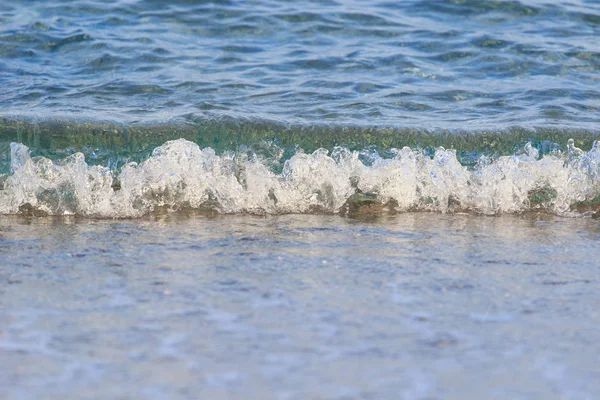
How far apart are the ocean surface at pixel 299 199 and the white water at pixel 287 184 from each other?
13 mm

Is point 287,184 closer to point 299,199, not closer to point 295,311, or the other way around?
point 299,199

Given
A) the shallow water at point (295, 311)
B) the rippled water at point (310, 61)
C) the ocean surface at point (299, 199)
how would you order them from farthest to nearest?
the rippled water at point (310, 61), the ocean surface at point (299, 199), the shallow water at point (295, 311)

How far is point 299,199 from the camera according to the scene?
4.35m

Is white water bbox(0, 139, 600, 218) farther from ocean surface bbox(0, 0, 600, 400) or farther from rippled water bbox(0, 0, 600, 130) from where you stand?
rippled water bbox(0, 0, 600, 130)

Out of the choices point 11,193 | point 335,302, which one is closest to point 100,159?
point 11,193

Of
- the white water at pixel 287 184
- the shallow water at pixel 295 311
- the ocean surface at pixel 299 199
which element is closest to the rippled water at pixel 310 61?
the ocean surface at pixel 299 199

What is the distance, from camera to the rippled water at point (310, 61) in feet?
19.1

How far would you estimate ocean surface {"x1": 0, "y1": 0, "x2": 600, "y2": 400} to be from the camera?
2309 millimetres

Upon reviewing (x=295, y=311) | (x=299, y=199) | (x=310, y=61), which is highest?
(x=310, y=61)

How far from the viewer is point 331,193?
437 cm

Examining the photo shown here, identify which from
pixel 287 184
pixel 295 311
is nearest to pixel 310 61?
pixel 287 184

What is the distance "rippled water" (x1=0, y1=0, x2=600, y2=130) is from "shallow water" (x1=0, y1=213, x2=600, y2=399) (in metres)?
1.78

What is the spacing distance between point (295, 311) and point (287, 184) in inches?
71.1

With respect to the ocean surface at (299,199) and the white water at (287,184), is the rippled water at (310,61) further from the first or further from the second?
the white water at (287,184)
